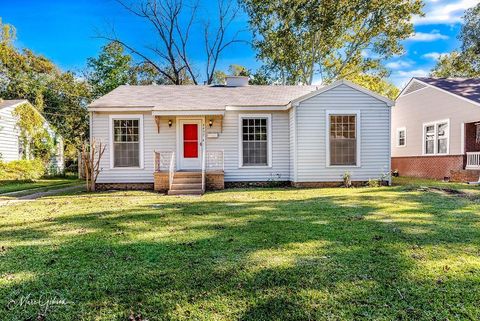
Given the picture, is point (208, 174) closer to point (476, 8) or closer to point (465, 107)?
point (465, 107)

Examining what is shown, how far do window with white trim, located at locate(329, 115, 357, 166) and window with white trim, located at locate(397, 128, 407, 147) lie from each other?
788 centimetres

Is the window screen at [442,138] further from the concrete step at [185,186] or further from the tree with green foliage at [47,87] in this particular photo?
the tree with green foliage at [47,87]

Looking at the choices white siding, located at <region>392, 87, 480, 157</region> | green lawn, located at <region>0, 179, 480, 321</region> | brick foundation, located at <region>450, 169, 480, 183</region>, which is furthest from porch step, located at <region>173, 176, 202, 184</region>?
white siding, located at <region>392, 87, 480, 157</region>

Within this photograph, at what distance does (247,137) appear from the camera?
37.9ft

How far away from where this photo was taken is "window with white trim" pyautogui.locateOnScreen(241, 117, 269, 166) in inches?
455

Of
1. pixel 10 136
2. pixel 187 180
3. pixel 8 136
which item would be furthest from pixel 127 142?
pixel 10 136

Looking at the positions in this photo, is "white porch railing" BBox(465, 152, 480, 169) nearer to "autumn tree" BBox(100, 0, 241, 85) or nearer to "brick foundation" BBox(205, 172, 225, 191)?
"brick foundation" BBox(205, 172, 225, 191)

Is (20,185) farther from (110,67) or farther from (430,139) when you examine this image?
(430,139)

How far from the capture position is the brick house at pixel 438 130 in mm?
13148

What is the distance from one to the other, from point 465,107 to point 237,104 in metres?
9.52

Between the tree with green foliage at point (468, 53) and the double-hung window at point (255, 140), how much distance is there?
23338 mm

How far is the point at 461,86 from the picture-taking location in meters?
14.6

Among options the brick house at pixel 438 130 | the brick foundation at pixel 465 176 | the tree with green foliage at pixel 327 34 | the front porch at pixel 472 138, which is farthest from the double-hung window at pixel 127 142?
the tree with green foliage at pixel 327 34

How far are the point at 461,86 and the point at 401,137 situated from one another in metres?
3.92
